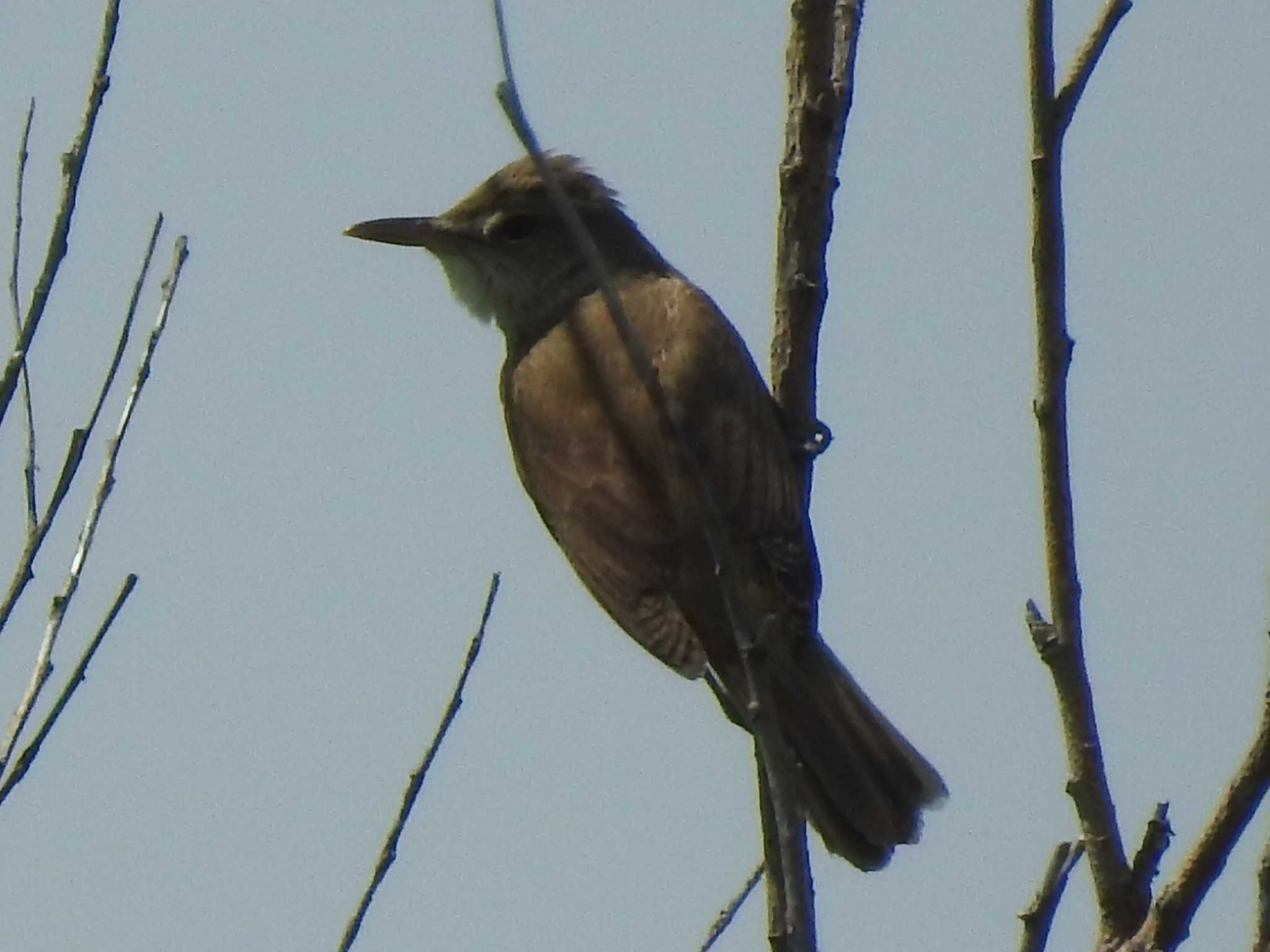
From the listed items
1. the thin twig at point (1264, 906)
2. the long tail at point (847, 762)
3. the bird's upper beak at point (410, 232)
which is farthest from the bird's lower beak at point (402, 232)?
the thin twig at point (1264, 906)

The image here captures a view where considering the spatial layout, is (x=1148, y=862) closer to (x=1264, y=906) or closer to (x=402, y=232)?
(x=1264, y=906)

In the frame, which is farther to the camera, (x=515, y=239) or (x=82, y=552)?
(x=515, y=239)

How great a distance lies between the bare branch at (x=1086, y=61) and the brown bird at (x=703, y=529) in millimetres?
1294

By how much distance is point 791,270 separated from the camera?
418 centimetres

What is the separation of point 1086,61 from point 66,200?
1.69m

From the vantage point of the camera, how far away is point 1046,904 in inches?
112

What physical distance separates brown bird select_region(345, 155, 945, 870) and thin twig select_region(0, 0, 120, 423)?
4.24ft

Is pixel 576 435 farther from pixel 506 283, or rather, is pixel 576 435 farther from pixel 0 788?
pixel 0 788

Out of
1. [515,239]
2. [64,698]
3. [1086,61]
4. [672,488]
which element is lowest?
[64,698]

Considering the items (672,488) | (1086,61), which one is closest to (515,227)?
(672,488)

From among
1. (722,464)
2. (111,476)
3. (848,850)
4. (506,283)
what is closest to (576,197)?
(506,283)

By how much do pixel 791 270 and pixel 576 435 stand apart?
1.04 meters

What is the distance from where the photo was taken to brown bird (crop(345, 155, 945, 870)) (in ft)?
15.1

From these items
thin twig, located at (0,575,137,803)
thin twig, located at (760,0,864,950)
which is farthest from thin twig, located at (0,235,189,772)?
thin twig, located at (760,0,864,950)
